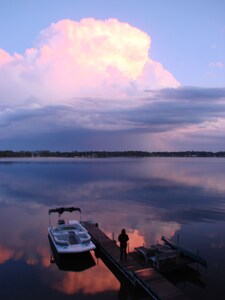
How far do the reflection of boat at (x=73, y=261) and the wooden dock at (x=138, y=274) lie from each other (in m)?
1.04

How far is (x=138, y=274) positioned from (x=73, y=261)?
6108 mm

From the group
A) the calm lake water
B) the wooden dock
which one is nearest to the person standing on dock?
the wooden dock

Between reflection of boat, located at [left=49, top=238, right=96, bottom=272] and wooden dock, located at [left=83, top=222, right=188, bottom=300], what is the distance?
1038 millimetres

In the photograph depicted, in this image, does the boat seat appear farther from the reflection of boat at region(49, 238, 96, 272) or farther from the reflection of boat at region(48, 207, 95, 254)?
the reflection of boat at region(49, 238, 96, 272)

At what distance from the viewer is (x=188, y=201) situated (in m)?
41.5

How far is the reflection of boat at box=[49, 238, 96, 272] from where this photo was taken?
64.7 ft

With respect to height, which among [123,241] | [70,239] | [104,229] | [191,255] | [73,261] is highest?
[123,241]

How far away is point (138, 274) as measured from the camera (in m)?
16.3

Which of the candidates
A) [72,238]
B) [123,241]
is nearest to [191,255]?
[123,241]

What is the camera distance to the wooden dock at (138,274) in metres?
14.3

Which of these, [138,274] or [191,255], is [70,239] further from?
[191,255]

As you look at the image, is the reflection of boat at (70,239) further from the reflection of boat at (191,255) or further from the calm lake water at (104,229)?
the reflection of boat at (191,255)

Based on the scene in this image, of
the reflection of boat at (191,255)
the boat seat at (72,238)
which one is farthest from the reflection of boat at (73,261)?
the reflection of boat at (191,255)

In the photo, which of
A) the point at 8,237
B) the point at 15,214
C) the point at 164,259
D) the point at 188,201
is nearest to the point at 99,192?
the point at 188,201
